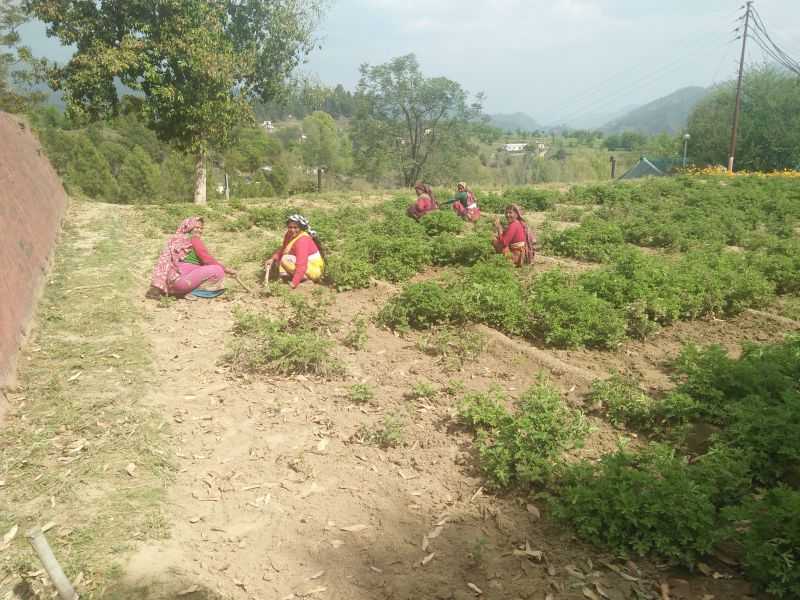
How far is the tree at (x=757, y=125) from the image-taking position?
3300 centimetres

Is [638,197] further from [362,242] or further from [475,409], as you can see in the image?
[475,409]

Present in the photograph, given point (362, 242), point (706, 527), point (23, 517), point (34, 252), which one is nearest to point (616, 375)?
point (706, 527)

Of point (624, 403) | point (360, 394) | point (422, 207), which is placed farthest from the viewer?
point (422, 207)

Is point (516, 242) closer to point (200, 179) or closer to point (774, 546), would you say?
point (774, 546)

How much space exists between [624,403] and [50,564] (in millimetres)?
3777

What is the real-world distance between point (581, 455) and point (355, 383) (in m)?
2.00

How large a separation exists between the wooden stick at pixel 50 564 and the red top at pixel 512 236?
684 centimetres

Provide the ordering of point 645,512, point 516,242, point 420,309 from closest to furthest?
point 645,512 < point 420,309 < point 516,242

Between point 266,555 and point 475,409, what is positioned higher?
point 475,409

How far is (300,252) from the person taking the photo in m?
7.41

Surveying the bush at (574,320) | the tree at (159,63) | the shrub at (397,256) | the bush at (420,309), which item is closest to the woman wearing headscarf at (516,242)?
the shrub at (397,256)

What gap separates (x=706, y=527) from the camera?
2939 millimetres

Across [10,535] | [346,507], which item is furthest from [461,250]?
[10,535]

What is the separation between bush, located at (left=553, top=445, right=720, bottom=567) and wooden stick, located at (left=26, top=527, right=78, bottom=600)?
243cm
